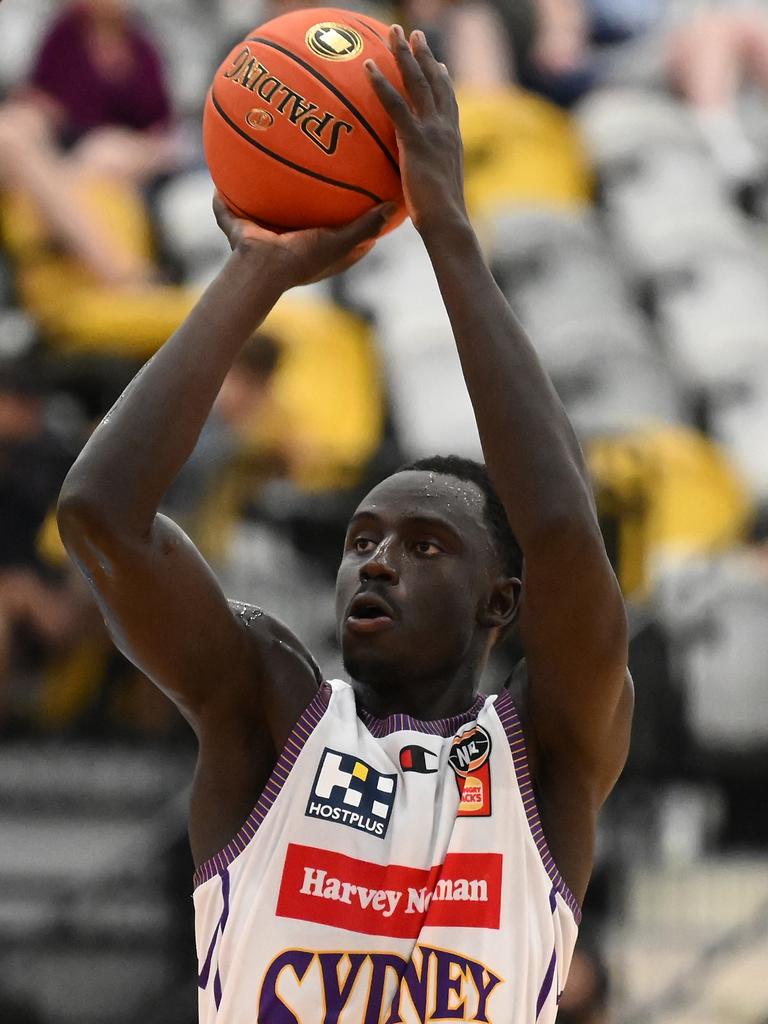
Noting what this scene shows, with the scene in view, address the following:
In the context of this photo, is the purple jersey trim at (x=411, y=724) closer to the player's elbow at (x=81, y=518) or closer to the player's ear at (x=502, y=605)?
the player's ear at (x=502, y=605)

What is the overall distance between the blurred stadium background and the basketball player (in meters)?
3.71

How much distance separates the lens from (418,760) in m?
2.99

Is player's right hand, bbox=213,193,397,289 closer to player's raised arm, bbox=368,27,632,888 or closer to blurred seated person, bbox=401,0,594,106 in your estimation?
player's raised arm, bbox=368,27,632,888

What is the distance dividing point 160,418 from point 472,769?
82cm

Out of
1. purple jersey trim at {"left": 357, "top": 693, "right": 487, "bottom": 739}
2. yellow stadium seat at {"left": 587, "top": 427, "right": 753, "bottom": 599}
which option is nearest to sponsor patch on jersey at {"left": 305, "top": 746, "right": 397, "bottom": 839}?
purple jersey trim at {"left": 357, "top": 693, "right": 487, "bottom": 739}

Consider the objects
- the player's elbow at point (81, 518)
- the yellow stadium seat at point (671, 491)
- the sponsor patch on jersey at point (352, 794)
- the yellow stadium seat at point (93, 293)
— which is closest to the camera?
the player's elbow at point (81, 518)

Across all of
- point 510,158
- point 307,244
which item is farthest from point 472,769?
point 510,158

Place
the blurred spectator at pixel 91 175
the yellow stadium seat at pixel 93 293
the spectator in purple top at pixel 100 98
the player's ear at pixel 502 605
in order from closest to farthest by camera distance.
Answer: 1. the player's ear at pixel 502 605
2. the yellow stadium seat at pixel 93 293
3. the blurred spectator at pixel 91 175
4. the spectator in purple top at pixel 100 98

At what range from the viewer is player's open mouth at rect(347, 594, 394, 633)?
297 cm

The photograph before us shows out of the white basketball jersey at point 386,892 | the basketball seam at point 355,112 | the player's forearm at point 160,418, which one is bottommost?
the white basketball jersey at point 386,892

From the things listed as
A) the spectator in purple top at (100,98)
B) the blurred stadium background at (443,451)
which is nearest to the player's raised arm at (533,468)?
the blurred stadium background at (443,451)

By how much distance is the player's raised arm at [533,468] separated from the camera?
282 centimetres

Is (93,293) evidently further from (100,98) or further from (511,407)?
(511,407)

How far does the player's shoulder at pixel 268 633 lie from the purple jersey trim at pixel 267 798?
16 centimetres
